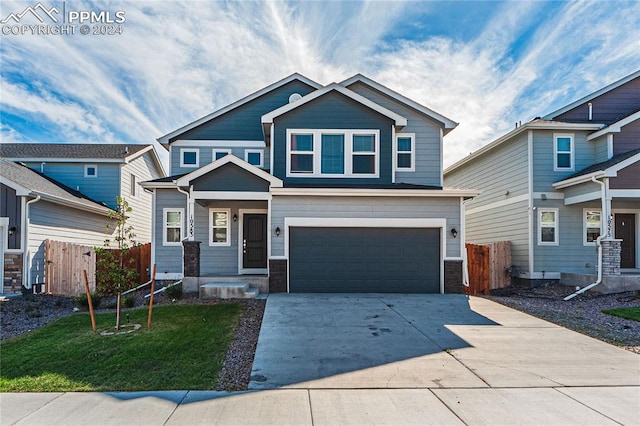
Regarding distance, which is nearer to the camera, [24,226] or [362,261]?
[362,261]

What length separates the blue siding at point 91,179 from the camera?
1738 cm

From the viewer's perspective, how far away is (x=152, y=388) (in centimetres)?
450

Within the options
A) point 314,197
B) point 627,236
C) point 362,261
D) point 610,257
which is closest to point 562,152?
point 627,236

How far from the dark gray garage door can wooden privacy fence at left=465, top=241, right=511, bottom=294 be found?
260 cm

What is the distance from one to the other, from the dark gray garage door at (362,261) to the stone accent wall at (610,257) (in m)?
A: 5.18

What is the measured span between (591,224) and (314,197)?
34.3 ft

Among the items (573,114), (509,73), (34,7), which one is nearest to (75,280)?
(34,7)

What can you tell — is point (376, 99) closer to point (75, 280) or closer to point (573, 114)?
point (573, 114)

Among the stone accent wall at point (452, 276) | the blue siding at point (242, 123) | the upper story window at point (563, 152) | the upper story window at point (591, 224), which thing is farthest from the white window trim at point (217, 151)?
the upper story window at point (591, 224)

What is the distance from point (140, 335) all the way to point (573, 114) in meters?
16.3

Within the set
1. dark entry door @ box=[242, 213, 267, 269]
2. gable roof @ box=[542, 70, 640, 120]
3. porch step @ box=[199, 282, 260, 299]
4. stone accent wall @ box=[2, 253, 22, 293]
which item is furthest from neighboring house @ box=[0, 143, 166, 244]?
gable roof @ box=[542, 70, 640, 120]

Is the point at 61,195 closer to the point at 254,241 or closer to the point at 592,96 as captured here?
the point at 254,241

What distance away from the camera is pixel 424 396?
4.34m

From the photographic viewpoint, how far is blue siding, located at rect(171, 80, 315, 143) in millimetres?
14641
